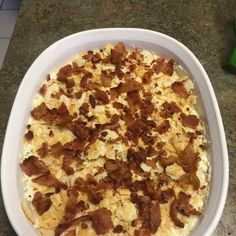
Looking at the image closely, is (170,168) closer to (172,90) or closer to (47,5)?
(172,90)

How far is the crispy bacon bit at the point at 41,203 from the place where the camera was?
0.78 m

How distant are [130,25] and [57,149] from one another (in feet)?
1.51

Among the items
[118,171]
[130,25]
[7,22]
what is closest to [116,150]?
[118,171]

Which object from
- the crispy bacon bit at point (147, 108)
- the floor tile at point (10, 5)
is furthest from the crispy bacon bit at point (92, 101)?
the floor tile at point (10, 5)

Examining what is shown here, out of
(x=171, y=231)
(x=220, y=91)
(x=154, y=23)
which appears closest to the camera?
(x=171, y=231)

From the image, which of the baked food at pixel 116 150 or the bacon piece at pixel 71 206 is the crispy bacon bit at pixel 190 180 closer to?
the baked food at pixel 116 150

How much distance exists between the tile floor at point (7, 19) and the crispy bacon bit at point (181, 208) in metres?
1.28

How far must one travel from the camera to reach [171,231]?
0.75m

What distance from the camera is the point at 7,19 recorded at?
1907 mm

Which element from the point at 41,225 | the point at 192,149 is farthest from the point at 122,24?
the point at 41,225

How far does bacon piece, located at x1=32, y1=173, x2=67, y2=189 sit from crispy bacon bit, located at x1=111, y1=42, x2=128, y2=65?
33 cm

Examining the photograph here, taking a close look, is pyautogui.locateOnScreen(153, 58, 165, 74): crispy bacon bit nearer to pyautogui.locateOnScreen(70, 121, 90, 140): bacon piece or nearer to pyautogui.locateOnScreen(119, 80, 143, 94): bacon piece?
pyautogui.locateOnScreen(119, 80, 143, 94): bacon piece

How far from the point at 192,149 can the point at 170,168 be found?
0.21 ft

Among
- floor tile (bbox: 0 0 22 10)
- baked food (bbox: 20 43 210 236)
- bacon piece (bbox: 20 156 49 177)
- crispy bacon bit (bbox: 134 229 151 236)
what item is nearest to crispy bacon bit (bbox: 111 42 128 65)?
baked food (bbox: 20 43 210 236)
